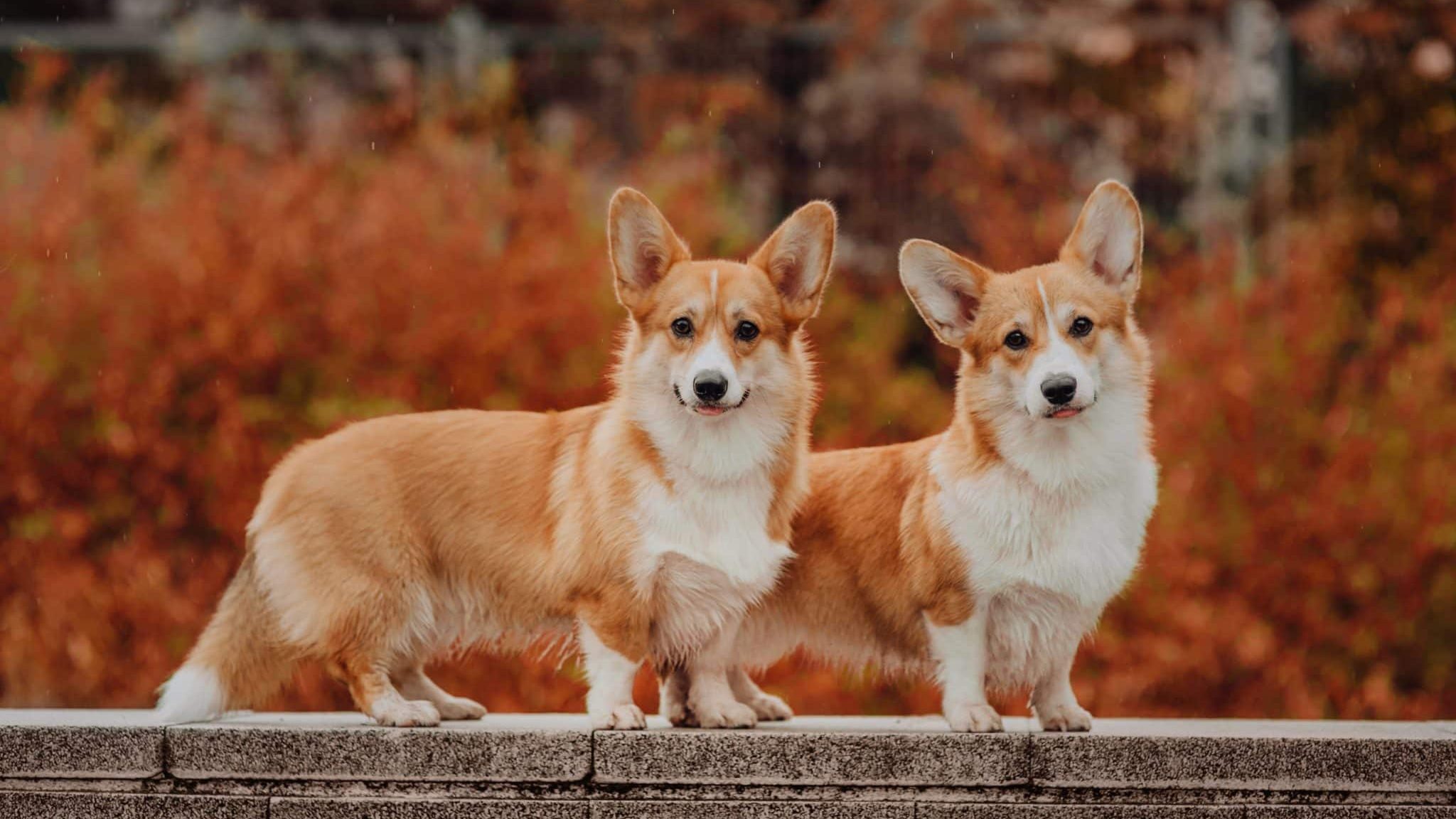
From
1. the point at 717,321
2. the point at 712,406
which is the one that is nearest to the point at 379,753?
the point at 712,406

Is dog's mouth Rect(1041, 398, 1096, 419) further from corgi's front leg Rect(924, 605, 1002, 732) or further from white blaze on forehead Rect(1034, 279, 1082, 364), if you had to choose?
corgi's front leg Rect(924, 605, 1002, 732)

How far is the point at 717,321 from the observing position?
3.94 m

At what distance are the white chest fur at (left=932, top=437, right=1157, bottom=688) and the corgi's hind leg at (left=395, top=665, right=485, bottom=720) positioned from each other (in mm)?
1378

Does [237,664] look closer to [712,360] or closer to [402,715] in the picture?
[402,715]

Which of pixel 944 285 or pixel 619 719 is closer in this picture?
pixel 619 719

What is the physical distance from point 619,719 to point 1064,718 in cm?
111

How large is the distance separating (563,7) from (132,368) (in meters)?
3.65

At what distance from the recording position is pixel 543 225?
7.34m

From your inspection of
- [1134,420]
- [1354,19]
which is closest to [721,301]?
[1134,420]

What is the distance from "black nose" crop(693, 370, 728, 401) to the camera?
3.82 metres

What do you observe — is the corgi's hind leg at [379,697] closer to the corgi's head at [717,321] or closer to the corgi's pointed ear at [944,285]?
the corgi's head at [717,321]

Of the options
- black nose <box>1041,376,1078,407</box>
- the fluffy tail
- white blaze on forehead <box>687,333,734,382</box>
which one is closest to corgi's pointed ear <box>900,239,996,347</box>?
black nose <box>1041,376,1078,407</box>

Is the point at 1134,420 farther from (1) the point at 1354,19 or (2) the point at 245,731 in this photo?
(1) the point at 1354,19

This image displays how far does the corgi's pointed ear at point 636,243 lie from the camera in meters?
4.12
